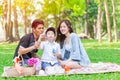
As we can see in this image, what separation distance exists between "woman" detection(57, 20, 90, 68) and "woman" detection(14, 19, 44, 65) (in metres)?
0.88

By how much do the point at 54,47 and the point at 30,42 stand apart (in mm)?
717

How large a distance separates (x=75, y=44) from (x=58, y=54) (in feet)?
1.89

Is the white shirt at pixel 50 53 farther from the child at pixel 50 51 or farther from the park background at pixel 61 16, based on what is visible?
the park background at pixel 61 16

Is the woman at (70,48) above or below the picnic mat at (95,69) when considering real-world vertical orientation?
above

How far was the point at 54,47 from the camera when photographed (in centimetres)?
938

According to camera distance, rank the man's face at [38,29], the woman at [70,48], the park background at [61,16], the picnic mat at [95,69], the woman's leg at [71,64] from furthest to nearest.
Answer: the park background at [61,16], the woman at [70,48], the woman's leg at [71,64], the picnic mat at [95,69], the man's face at [38,29]

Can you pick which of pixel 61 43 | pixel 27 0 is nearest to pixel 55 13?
pixel 27 0

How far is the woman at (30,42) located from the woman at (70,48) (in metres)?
0.88

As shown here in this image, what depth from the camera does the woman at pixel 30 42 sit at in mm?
8715

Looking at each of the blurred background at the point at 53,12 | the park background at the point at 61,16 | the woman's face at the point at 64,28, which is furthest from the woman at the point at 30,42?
the blurred background at the point at 53,12

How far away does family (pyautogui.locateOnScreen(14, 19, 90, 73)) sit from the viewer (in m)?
8.90

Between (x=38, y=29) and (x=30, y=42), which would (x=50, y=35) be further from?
(x=30, y=42)

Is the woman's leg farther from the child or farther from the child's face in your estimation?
the child's face

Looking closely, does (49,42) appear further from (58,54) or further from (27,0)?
(27,0)
